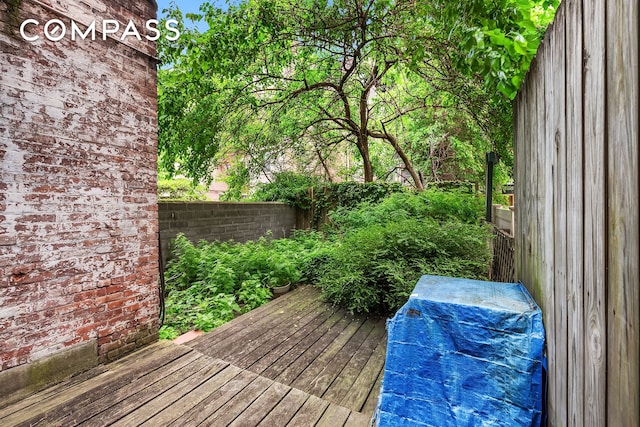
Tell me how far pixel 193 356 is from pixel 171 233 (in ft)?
8.44

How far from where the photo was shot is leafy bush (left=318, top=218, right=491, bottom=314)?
341 centimetres

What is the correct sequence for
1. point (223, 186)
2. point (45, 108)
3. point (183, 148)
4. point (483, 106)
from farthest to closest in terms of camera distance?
point (223, 186) < point (183, 148) < point (483, 106) < point (45, 108)

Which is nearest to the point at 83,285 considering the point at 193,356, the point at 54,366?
the point at 54,366

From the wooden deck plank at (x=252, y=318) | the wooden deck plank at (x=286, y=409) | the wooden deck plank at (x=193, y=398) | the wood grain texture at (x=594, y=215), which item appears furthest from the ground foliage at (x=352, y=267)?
the wood grain texture at (x=594, y=215)

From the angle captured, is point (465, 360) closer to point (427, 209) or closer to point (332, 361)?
point (332, 361)

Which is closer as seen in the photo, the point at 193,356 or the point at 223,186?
the point at 193,356

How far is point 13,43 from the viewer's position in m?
1.92

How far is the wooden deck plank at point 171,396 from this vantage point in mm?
1818

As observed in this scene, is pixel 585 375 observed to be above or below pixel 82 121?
below

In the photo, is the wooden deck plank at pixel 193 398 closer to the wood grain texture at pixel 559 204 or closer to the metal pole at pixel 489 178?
the wood grain texture at pixel 559 204

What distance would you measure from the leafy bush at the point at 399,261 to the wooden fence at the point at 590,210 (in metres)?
2.12

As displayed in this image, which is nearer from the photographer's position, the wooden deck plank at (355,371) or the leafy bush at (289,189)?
the wooden deck plank at (355,371)

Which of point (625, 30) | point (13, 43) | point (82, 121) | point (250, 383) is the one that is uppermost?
point (13, 43)

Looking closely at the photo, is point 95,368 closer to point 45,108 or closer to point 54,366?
point 54,366
